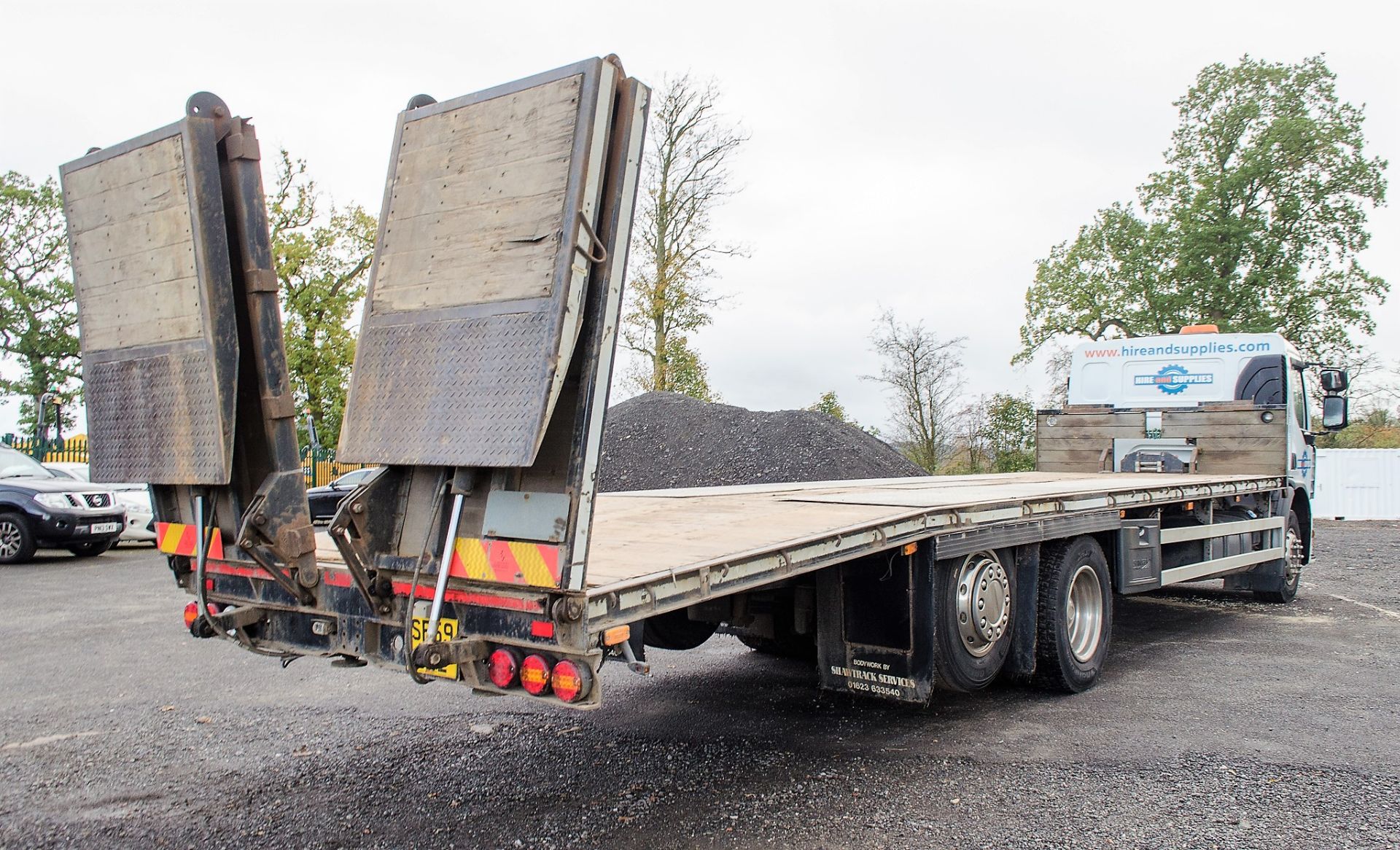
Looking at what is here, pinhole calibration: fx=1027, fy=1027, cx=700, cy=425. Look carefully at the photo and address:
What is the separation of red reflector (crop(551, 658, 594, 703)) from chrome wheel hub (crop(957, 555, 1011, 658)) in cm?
267

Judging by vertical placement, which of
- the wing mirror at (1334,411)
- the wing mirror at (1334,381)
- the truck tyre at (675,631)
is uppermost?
the wing mirror at (1334,381)

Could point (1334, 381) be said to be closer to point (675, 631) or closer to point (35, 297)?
point (675, 631)

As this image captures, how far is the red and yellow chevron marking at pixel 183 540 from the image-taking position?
465 cm

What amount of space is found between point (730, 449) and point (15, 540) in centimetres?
1203

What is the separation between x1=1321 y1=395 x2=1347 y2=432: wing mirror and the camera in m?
11.4

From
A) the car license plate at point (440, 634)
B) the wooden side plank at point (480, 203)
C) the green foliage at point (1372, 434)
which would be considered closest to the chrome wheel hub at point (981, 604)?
the car license plate at point (440, 634)

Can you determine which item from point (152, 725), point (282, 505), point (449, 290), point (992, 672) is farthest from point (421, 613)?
point (992, 672)

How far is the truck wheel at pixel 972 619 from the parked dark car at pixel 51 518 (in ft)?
43.3

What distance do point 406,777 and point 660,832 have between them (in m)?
1.41

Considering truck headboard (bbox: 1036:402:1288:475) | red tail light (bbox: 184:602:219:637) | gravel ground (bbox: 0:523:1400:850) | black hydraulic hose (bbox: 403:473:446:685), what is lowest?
gravel ground (bbox: 0:523:1400:850)

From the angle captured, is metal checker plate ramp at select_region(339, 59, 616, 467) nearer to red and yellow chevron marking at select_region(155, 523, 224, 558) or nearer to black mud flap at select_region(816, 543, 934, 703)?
red and yellow chevron marking at select_region(155, 523, 224, 558)

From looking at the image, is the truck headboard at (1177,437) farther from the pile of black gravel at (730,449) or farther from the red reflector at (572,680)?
the red reflector at (572,680)

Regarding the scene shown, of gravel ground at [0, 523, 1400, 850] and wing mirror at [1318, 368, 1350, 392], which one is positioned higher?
wing mirror at [1318, 368, 1350, 392]

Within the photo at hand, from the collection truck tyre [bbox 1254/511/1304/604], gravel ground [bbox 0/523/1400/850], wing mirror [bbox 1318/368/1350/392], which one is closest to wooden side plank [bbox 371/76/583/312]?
gravel ground [bbox 0/523/1400/850]
